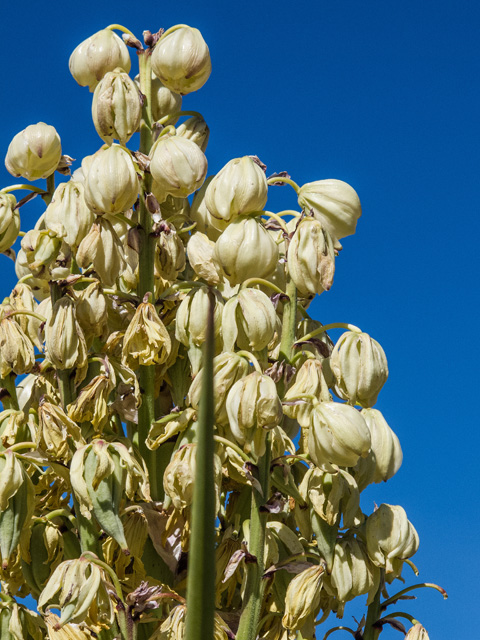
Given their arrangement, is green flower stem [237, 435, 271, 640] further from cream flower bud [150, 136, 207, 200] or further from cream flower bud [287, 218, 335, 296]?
cream flower bud [150, 136, 207, 200]

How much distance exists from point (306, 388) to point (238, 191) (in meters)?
0.26

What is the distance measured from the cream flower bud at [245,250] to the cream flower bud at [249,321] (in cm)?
3

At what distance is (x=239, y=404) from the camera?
3.11 ft

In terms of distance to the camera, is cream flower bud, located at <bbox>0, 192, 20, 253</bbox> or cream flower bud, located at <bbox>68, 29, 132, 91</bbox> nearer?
cream flower bud, located at <bbox>0, 192, 20, 253</bbox>

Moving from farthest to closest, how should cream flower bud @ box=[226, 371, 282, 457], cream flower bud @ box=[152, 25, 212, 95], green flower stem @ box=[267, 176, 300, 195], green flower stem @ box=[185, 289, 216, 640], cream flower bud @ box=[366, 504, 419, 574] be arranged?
cream flower bud @ box=[152, 25, 212, 95]
green flower stem @ box=[267, 176, 300, 195]
cream flower bud @ box=[366, 504, 419, 574]
cream flower bud @ box=[226, 371, 282, 457]
green flower stem @ box=[185, 289, 216, 640]

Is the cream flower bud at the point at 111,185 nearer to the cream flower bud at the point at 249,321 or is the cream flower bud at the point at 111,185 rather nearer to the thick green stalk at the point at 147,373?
the thick green stalk at the point at 147,373

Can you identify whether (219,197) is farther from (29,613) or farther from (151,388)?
(29,613)

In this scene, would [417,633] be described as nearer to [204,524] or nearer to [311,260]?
[311,260]

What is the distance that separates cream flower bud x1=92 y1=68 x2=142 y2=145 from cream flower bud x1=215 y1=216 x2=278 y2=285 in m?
0.26

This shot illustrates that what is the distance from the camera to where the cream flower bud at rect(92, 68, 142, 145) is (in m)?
1.19

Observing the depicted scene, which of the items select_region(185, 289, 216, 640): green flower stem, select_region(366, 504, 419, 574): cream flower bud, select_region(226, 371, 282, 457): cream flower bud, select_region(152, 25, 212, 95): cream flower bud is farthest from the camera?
select_region(152, 25, 212, 95): cream flower bud

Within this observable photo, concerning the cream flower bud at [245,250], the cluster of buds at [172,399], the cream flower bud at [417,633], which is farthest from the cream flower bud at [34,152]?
the cream flower bud at [417,633]

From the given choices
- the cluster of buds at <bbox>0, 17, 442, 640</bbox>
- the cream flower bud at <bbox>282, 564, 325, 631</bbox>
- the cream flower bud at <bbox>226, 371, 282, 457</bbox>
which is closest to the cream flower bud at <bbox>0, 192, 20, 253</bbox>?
the cluster of buds at <bbox>0, 17, 442, 640</bbox>

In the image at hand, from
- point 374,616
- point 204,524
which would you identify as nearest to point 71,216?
point 374,616
